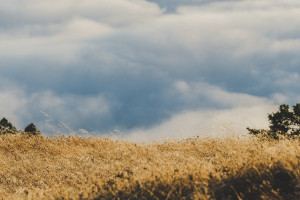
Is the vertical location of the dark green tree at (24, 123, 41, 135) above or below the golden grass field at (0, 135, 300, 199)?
above

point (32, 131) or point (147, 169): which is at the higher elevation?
point (32, 131)

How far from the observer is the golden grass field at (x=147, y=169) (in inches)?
187

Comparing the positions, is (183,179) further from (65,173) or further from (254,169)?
(65,173)

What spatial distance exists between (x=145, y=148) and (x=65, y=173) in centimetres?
266

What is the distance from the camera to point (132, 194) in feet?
16.6

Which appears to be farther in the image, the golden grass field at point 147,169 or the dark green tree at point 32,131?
the dark green tree at point 32,131

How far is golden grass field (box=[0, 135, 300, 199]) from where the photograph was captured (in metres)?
4.75

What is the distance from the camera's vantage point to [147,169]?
6375 mm

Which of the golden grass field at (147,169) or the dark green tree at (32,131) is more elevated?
the dark green tree at (32,131)

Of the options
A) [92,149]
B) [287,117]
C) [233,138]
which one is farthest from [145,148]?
[287,117]

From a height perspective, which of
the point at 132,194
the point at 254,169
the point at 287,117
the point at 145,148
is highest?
the point at 287,117

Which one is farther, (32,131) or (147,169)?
(32,131)

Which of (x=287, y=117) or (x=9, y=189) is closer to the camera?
(x=9, y=189)

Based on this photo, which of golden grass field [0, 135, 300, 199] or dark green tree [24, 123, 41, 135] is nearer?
golden grass field [0, 135, 300, 199]
